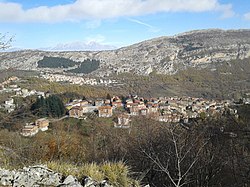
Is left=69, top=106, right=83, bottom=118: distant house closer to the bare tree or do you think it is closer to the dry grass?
the bare tree

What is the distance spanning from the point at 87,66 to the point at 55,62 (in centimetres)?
1385

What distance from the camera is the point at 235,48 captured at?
118 m

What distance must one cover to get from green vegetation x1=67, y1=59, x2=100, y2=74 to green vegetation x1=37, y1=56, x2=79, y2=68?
4.72m

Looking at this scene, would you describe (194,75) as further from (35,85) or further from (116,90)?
(35,85)

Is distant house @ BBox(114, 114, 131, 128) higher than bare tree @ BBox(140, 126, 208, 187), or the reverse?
bare tree @ BBox(140, 126, 208, 187)

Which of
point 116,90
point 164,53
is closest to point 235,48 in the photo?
point 164,53

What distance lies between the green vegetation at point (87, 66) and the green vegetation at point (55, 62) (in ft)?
15.5

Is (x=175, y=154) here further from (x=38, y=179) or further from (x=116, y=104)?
(x=116, y=104)

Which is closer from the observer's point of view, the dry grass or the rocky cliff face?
the dry grass

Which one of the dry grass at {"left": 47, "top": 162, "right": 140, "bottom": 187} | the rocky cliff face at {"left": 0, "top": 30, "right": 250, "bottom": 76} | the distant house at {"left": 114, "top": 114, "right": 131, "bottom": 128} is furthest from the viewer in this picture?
the rocky cliff face at {"left": 0, "top": 30, "right": 250, "bottom": 76}

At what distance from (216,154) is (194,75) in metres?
89.8

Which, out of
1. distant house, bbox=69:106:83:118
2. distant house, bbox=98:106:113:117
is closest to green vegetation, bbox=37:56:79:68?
distant house, bbox=98:106:113:117

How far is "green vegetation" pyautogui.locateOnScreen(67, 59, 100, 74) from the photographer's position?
372 feet

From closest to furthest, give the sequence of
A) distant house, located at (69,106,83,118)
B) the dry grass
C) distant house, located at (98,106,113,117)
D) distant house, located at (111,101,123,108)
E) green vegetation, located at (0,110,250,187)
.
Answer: the dry grass → green vegetation, located at (0,110,250,187) → distant house, located at (69,106,83,118) → distant house, located at (98,106,113,117) → distant house, located at (111,101,123,108)
